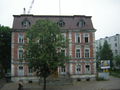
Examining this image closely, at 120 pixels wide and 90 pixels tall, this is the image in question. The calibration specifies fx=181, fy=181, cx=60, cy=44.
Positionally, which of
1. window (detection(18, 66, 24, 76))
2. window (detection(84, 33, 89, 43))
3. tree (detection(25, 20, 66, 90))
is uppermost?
window (detection(84, 33, 89, 43))

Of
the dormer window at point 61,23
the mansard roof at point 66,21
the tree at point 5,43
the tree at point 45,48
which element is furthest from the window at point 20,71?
the tree at point 45,48

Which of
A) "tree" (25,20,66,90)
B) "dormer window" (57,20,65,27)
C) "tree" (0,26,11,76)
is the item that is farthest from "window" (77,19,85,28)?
"tree" (0,26,11,76)

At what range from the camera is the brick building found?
1305 inches

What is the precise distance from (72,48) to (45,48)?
43.2ft

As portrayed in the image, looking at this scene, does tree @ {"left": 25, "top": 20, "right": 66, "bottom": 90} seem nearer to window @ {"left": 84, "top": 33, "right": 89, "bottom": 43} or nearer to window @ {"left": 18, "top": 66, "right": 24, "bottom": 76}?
window @ {"left": 18, "top": 66, "right": 24, "bottom": 76}

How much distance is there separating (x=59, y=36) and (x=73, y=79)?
13325mm

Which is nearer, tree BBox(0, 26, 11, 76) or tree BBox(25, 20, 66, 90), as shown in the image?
tree BBox(25, 20, 66, 90)

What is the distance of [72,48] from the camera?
3419cm

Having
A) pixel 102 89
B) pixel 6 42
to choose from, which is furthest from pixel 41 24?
pixel 6 42

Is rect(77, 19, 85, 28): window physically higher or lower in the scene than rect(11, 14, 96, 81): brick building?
higher

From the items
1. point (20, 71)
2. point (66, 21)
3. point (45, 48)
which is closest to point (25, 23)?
point (66, 21)

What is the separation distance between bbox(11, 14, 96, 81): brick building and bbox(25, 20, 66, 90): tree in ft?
35.8

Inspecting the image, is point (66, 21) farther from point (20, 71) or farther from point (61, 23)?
point (20, 71)

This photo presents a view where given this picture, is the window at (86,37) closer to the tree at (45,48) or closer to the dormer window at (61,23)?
the dormer window at (61,23)
